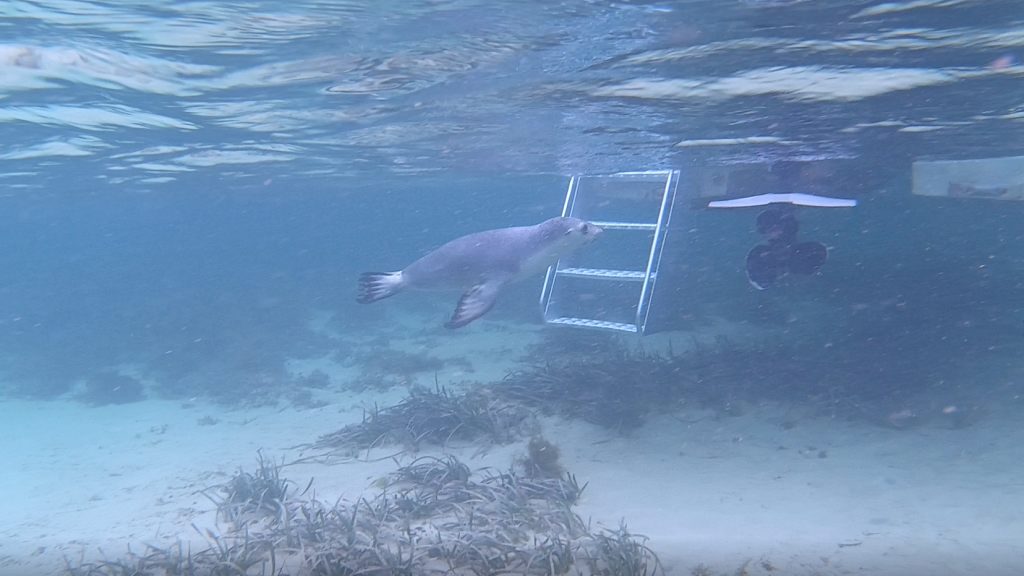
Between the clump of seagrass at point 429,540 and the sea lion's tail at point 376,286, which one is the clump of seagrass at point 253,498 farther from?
the sea lion's tail at point 376,286

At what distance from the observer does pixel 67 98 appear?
410 inches

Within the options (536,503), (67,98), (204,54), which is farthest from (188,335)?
(536,503)

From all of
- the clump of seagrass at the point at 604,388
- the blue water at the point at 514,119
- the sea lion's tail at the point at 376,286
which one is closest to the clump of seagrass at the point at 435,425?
the clump of seagrass at the point at 604,388

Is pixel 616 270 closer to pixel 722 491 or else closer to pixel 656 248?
pixel 656 248

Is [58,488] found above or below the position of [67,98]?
below

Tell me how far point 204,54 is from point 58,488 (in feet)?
30.2

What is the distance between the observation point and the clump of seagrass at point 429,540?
6012mm

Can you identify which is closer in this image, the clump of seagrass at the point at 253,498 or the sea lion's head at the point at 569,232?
the clump of seagrass at the point at 253,498

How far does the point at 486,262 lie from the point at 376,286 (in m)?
1.71

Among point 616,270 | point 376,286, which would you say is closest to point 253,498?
point 376,286

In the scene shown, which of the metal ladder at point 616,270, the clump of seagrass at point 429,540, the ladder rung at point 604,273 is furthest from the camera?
the ladder rung at point 604,273

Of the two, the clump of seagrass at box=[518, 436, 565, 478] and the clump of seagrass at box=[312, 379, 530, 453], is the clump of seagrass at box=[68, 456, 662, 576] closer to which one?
the clump of seagrass at box=[518, 436, 565, 478]

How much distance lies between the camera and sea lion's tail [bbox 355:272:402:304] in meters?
8.44

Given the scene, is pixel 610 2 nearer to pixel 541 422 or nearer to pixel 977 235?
pixel 541 422
